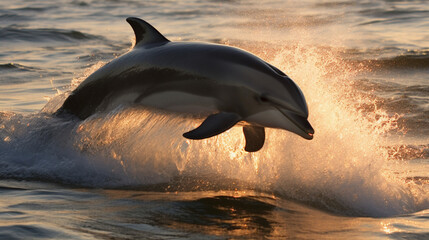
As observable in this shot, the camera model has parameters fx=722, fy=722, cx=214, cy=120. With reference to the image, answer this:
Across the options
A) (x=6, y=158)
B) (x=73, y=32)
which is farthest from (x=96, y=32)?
(x=6, y=158)

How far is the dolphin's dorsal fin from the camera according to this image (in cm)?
738

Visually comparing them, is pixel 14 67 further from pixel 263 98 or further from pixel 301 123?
pixel 301 123

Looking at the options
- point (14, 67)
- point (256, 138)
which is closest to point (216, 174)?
point (256, 138)

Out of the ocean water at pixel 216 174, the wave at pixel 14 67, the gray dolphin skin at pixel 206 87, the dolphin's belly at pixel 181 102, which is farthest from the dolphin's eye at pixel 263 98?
the wave at pixel 14 67

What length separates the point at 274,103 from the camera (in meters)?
6.14

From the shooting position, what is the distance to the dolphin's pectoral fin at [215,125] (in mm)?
6055

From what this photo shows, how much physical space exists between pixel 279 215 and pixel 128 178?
1869 millimetres

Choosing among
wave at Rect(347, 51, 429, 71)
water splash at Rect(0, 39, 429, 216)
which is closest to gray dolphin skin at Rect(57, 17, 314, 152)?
water splash at Rect(0, 39, 429, 216)

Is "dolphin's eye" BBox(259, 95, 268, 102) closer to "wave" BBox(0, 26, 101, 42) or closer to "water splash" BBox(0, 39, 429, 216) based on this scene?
"water splash" BBox(0, 39, 429, 216)

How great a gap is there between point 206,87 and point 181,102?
0.38 m

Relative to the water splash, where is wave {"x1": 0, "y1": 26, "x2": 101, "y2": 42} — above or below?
above

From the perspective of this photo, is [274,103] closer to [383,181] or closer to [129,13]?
[383,181]

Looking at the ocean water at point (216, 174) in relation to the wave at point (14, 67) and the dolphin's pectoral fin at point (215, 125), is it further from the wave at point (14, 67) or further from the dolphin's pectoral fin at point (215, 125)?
the wave at point (14, 67)

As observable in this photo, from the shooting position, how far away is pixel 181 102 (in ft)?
22.2
